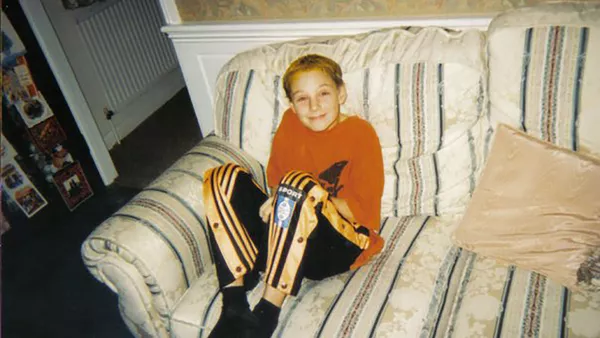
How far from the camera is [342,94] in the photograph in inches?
52.0

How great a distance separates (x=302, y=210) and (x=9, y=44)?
1885 mm

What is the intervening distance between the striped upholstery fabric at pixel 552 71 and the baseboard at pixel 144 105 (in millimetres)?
2720

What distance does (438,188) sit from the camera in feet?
4.55

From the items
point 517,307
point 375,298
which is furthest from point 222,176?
point 517,307

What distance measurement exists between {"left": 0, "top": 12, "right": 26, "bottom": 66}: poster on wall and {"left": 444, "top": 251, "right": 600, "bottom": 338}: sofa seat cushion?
2224mm

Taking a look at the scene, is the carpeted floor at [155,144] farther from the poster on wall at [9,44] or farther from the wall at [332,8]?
the wall at [332,8]

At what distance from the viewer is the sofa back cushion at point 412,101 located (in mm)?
1263

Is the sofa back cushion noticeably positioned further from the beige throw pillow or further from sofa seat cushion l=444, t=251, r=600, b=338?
sofa seat cushion l=444, t=251, r=600, b=338

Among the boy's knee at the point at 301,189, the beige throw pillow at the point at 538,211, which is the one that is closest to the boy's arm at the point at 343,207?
the boy's knee at the point at 301,189

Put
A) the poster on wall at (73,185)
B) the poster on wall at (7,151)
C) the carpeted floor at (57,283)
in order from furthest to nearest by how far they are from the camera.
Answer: the poster on wall at (73,185) < the poster on wall at (7,151) < the carpeted floor at (57,283)

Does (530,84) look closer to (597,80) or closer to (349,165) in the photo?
(597,80)

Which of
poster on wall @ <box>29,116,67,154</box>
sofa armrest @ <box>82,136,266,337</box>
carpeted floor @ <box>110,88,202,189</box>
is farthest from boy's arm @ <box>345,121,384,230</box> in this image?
poster on wall @ <box>29,116,67,154</box>

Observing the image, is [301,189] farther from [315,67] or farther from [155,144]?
[155,144]

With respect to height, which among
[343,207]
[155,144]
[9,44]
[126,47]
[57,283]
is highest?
[9,44]
